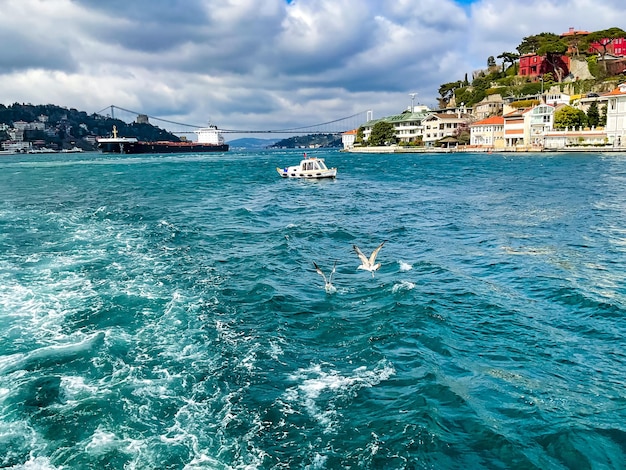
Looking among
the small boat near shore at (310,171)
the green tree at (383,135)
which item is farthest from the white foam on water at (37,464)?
the green tree at (383,135)

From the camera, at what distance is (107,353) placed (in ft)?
30.9

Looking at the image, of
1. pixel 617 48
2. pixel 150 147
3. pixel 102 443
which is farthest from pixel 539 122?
pixel 150 147

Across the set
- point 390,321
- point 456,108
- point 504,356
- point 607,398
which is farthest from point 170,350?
point 456,108

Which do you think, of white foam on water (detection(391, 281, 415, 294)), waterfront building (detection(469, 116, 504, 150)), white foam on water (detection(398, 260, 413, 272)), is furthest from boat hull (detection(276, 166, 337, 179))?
waterfront building (detection(469, 116, 504, 150))

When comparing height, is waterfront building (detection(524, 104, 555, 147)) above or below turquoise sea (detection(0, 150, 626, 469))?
above

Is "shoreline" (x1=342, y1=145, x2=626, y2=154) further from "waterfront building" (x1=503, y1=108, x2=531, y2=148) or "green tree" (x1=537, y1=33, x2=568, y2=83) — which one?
"green tree" (x1=537, y1=33, x2=568, y2=83)

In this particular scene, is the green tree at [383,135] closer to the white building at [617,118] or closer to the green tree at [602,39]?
the green tree at [602,39]

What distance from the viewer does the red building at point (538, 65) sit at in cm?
11090

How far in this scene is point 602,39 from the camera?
10988cm

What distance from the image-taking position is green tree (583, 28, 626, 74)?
352 ft

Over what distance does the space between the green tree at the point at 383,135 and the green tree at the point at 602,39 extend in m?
50.4

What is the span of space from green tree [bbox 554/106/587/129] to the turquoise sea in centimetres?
6712

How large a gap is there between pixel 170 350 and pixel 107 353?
1.26 metres

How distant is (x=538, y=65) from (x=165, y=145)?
112m
